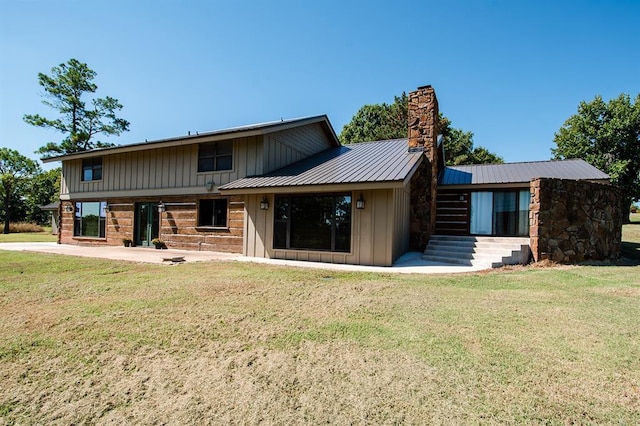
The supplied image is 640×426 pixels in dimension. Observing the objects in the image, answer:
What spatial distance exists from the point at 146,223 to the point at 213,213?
393cm

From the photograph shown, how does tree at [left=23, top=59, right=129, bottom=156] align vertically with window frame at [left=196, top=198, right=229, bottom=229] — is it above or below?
above

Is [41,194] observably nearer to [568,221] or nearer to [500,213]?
[500,213]

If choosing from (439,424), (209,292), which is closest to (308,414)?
(439,424)

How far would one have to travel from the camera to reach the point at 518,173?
1165 centimetres

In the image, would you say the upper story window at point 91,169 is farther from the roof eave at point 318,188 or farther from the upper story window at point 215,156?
the roof eave at point 318,188

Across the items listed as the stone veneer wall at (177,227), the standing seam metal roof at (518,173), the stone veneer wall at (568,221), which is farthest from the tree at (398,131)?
the stone veneer wall at (177,227)

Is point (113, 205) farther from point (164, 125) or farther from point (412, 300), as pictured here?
point (412, 300)

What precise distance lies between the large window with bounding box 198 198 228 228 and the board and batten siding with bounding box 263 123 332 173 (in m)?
2.19

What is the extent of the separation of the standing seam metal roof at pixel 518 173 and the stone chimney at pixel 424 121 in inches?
71.3

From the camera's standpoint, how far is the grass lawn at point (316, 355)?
7.13 feet

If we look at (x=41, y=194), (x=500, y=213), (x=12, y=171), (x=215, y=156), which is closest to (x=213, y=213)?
(x=215, y=156)

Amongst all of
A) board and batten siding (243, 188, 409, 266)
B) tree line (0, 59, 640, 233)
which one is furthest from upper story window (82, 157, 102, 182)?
tree line (0, 59, 640, 233)

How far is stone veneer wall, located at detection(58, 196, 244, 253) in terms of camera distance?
10984 millimetres

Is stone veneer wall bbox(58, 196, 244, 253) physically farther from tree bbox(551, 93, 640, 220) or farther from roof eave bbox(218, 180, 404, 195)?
tree bbox(551, 93, 640, 220)
